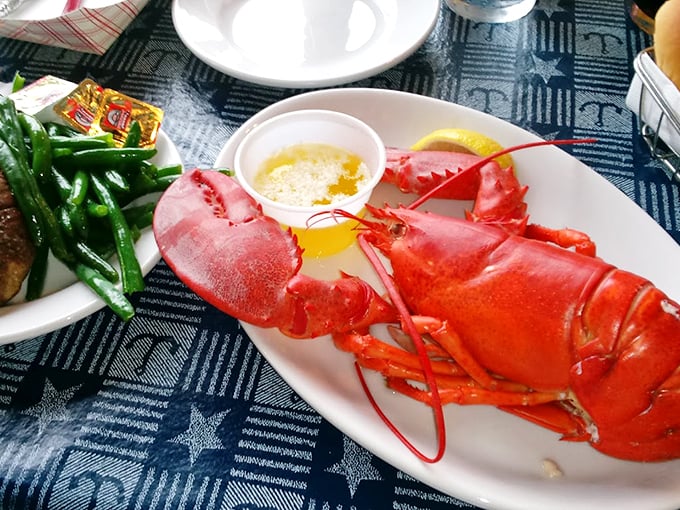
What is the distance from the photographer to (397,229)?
1.08m

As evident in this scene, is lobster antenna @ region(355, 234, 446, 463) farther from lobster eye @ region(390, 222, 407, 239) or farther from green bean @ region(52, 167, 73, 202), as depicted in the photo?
green bean @ region(52, 167, 73, 202)

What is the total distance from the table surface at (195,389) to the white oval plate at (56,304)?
84 mm

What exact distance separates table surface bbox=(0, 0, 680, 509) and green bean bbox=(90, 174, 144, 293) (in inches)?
4.0

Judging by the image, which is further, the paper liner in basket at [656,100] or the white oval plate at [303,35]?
the white oval plate at [303,35]

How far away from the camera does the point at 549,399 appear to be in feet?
3.17

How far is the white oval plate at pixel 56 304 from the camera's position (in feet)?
3.20

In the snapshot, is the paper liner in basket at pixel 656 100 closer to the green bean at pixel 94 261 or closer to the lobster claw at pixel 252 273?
the lobster claw at pixel 252 273

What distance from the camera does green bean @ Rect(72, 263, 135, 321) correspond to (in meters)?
1.00

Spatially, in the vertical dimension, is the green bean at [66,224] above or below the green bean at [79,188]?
below

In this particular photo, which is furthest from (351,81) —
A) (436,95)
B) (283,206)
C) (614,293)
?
(614,293)

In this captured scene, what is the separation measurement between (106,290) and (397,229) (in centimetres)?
48

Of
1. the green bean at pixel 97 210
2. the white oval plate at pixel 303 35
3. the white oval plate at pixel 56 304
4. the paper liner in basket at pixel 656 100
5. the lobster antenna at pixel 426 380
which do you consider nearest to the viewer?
the lobster antenna at pixel 426 380

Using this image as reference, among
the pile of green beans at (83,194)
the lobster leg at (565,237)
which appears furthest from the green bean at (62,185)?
the lobster leg at (565,237)

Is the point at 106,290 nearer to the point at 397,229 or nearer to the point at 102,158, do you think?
the point at 102,158
